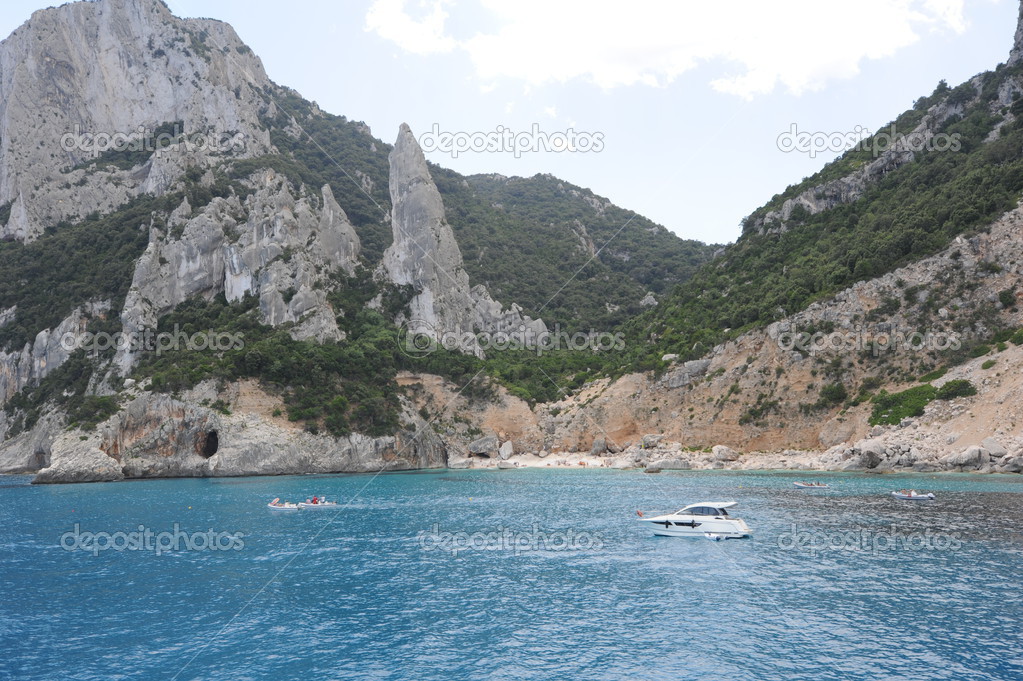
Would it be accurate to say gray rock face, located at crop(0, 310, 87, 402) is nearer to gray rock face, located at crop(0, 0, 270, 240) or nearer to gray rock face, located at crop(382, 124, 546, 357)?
gray rock face, located at crop(0, 0, 270, 240)

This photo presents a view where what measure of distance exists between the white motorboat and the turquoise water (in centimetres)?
137

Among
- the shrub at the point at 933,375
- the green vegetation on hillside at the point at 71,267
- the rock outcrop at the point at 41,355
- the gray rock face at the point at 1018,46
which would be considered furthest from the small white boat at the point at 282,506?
the gray rock face at the point at 1018,46

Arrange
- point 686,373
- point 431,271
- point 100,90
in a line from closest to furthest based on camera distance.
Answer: point 686,373
point 431,271
point 100,90

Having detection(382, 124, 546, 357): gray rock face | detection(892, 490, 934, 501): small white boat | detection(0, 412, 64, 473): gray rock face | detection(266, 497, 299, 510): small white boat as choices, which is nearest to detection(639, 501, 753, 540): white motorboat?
detection(892, 490, 934, 501): small white boat

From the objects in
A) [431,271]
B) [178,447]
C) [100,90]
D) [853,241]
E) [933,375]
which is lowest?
[178,447]

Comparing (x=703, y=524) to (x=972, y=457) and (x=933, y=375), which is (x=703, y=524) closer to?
(x=972, y=457)

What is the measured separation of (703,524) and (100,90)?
145m

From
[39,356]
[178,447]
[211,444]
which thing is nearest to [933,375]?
[211,444]

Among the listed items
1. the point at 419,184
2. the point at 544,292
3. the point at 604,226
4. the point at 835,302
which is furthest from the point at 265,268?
the point at 604,226

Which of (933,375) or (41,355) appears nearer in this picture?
(933,375)

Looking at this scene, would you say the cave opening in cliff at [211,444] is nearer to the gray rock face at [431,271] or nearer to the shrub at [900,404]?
the gray rock face at [431,271]

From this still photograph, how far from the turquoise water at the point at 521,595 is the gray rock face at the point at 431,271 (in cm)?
6751

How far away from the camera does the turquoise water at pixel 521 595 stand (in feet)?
57.9

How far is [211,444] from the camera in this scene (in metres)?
77.9
